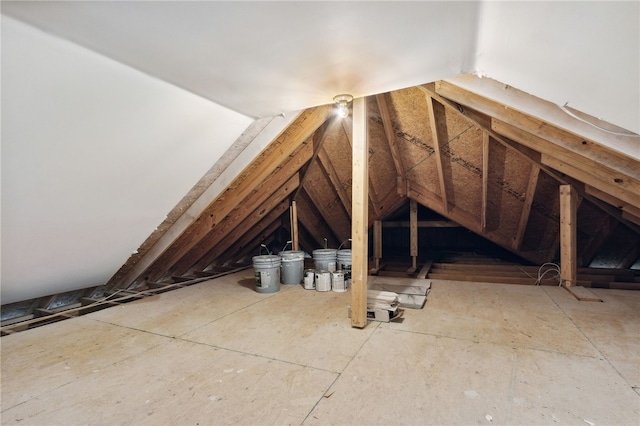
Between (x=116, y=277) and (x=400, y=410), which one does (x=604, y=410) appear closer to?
(x=400, y=410)

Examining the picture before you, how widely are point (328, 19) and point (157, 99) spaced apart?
1225 mm

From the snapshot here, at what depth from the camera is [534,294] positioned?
3.61m

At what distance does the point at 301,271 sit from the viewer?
445 centimetres

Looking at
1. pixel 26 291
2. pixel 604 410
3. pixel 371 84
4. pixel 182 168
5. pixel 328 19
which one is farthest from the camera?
→ pixel 26 291

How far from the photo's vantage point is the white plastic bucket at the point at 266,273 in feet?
12.7

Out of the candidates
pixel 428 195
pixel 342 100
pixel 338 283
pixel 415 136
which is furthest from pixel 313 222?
pixel 342 100

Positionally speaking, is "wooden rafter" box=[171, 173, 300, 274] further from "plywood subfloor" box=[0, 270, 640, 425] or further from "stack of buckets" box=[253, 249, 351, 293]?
"plywood subfloor" box=[0, 270, 640, 425]

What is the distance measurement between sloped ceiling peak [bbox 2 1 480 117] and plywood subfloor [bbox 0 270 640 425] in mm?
1813

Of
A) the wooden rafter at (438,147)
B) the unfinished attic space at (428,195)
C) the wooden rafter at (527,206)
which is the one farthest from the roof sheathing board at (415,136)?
the wooden rafter at (527,206)

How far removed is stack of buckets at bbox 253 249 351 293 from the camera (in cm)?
390

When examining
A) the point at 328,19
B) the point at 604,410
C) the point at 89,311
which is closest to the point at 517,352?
the point at 604,410

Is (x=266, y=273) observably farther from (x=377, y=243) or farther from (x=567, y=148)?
(x=567, y=148)

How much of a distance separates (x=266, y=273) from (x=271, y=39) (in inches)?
116

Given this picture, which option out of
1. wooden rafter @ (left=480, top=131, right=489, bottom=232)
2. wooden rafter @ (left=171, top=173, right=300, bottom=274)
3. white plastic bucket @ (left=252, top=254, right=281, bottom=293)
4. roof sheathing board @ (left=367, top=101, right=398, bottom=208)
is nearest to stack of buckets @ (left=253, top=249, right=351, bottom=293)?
white plastic bucket @ (left=252, top=254, right=281, bottom=293)
